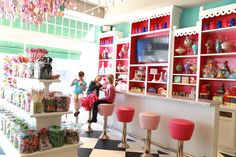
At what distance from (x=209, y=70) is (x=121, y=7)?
309cm

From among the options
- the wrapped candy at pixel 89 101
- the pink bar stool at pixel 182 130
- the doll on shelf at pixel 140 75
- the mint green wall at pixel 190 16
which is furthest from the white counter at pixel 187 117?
the mint green wall at pixel 190 16

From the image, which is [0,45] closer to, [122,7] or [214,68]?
[122,7]

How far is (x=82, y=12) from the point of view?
6.16 metres

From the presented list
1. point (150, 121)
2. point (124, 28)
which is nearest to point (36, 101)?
point (150, 121)

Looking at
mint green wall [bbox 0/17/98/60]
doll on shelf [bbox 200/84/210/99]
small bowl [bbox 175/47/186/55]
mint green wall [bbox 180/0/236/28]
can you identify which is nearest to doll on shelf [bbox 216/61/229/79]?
doll on shelf [bbox 200/84/210/99]

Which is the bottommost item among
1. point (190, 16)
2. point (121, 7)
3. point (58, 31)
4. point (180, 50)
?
point (180, 50)

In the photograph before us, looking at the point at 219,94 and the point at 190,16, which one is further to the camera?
the point at 190,16

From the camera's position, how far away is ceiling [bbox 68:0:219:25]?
4943 millimetres

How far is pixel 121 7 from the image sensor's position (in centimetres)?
601

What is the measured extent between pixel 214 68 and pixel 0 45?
18.1ft

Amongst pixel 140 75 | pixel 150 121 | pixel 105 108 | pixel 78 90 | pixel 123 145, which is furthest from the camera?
pixel 140 75

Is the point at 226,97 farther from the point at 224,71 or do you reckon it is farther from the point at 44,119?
the point at 44,119

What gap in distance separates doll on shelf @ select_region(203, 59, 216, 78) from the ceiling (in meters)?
1.40

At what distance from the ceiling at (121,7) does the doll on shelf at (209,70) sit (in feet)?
4.59
